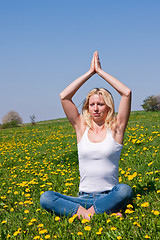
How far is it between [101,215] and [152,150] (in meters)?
3.68

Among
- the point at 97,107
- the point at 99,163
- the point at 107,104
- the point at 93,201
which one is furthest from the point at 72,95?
the point at 93,201

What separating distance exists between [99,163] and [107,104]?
2.63ft

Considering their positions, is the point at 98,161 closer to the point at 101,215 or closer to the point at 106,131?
the point at 106,131

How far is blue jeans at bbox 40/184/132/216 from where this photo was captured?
11.1 ft

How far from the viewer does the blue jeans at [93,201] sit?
3.40m

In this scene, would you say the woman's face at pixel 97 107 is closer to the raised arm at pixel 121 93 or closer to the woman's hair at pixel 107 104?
the woman's hair at pixel 107 104

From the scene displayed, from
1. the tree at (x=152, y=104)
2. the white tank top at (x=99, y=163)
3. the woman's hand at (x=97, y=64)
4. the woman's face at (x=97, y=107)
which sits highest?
the tree at (x=152, y=104)

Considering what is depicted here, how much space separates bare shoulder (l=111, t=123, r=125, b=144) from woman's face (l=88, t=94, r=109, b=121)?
0.23 m

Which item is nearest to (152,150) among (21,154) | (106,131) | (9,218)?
(106,131)

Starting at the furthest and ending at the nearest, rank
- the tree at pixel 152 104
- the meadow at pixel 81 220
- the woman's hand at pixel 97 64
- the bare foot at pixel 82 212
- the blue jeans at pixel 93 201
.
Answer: the tree at pixel 152 104 < the woman's hand at pixel 97 64 < the bare foot at pixel 82 212 < the blue jeans at pixel 93 201 < the meadow at pixel 81 220

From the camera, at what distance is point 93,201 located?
3520 mm

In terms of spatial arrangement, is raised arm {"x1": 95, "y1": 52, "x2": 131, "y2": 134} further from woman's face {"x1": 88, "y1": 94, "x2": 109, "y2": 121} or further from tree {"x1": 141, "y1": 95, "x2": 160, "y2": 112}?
tree {"x1": 141, "y1": 95, "x2": 160, "y2": 112}

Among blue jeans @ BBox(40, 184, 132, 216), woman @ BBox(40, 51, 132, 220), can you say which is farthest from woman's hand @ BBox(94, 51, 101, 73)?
blue jeans @ BBox(40, 184, 132, 216)

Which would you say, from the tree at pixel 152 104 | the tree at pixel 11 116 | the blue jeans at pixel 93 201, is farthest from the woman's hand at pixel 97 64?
the tree at pixel 11 116
